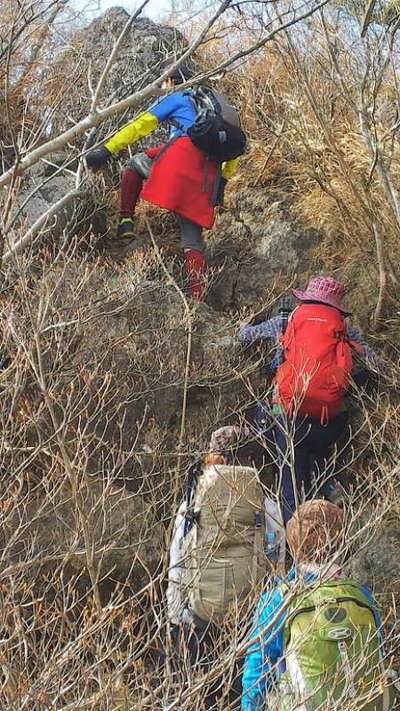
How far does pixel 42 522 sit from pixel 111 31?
22.6ft

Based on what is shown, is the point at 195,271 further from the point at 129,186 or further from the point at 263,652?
the point at 263,652

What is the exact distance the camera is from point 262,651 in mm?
3285

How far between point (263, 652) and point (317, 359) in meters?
2.89

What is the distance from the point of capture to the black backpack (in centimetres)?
705

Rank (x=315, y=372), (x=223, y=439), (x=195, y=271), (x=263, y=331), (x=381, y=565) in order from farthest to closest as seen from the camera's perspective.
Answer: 1. (x=195, y=271)
2. (x=263, y=331)
3. (x=381, y=565)
4. (x=315, y=372)
5. (x=223, y=439)

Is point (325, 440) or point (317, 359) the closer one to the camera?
point (317, 359)

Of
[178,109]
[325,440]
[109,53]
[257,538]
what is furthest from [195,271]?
[109,53]

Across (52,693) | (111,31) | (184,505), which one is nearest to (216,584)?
(184,505)

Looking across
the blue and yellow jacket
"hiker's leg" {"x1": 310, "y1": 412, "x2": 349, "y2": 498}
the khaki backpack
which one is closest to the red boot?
the blue and yellow jacket

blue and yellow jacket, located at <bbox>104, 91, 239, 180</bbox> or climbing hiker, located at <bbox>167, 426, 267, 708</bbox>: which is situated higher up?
blue and yellow jacket, located at <bbox>104, 91, 239, 180</bbox>

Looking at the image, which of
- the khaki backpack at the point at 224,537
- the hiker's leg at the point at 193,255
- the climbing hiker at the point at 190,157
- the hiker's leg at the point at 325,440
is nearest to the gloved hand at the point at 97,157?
the climbing hiker at the point at 190,157

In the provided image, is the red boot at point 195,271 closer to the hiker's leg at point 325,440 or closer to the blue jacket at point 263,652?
the hiker's leg at point 325,440

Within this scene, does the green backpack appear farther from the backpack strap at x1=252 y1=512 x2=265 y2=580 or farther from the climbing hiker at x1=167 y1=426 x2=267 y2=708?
the backpack strap at x1=252 y1=512 x2=265 y2=580

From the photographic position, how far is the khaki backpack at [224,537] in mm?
4352
